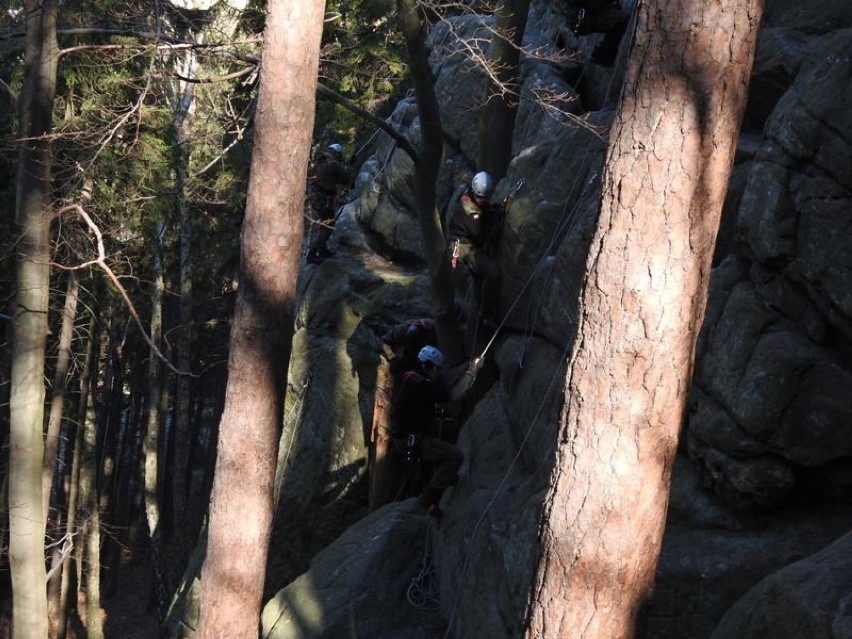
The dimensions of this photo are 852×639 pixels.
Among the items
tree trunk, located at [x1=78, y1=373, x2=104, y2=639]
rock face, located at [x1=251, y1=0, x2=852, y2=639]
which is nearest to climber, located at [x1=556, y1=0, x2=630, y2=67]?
rock face, located at [x1=251, y1=0, x2=852, y2=639]

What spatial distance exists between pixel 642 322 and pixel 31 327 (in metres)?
7.85

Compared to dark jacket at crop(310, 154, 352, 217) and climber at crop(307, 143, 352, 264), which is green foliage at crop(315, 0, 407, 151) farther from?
dark jacket at crop(310, 154, 352, 217)

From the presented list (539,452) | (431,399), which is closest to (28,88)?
(431,399)

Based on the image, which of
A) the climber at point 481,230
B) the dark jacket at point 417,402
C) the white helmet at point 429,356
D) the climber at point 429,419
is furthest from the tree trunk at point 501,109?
the dark jacket at point 417,402

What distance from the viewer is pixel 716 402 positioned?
262 inches

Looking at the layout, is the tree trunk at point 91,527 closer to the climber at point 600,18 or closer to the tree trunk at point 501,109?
the tree trunk at point 501,109

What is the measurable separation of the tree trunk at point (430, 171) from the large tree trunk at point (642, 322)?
6.01m

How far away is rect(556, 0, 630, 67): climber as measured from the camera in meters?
10.3

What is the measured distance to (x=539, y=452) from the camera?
324 inches

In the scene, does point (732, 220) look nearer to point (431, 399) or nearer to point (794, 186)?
point (794, 186)

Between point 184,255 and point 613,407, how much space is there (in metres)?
18.5

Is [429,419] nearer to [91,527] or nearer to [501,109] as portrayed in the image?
[501,109]

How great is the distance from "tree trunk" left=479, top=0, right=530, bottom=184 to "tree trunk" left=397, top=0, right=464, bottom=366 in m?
1.42

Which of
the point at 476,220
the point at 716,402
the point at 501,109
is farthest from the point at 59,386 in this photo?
the point at 716,402
